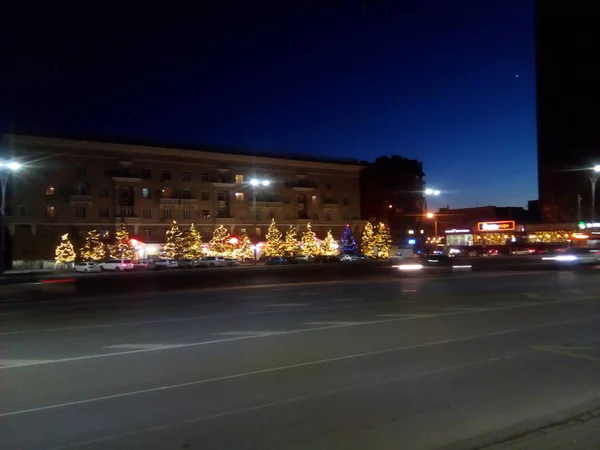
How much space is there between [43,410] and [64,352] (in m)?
4.54

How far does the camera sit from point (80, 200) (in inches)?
2911

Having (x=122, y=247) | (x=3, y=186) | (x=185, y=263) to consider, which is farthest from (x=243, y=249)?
(x=3, y=186)

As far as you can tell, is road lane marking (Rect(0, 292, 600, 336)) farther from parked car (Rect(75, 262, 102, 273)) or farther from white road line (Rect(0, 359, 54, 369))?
parked car (Rect(75, 262, 102, 273))

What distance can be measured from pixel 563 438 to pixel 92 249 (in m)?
71.3

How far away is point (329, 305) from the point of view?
68.5 ft

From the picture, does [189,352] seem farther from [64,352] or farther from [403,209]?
[403,209]

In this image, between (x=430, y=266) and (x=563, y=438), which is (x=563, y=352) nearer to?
(x=563, y=438)

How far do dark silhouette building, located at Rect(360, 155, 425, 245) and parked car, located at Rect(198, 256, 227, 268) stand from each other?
55587mm

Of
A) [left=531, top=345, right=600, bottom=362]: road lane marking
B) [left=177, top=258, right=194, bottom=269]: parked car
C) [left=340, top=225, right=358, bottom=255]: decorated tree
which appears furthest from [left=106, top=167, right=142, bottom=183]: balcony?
[left=531, top=345, right=600, bottom=362]: road lane marking

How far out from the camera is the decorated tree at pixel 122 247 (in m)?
A: 72.3

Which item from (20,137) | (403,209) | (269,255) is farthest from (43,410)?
(403,209)

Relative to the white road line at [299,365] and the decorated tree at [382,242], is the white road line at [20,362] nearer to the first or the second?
the white road line at [299,365]

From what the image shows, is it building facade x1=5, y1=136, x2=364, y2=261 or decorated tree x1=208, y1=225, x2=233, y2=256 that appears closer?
building facade x1=5, y1=136, x2=364, y2=261

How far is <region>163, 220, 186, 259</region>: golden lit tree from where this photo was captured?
75688mm
